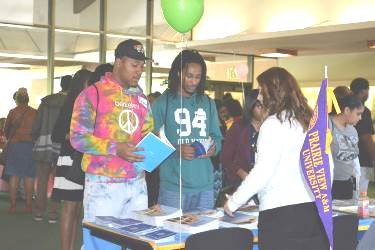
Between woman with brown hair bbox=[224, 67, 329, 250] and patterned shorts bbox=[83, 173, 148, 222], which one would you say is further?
patterned shorts bbox=[83, 173, 148, 222]

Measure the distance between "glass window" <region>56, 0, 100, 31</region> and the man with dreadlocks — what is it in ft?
23.7

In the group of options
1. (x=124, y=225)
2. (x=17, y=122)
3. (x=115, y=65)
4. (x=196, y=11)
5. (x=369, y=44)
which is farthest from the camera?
(x=369, y=44)

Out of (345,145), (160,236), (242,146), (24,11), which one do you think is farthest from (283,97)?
(24,11)

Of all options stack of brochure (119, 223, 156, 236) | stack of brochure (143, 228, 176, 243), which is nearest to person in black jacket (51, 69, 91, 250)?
stack of brochure (119, 223, 156, 236)

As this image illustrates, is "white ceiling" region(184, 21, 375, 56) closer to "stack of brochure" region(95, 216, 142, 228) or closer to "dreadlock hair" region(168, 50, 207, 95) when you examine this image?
"dreadlock hair" region(168, 50, 207, 95)

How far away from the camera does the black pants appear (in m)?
2.55

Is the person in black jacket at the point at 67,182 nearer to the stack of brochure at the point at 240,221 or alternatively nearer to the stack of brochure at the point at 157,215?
the stack of brochure at the point at 157,215

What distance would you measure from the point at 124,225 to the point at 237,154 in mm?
1557

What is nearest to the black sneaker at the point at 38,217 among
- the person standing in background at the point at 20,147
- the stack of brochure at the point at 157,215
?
the person standing in background at the point at 20,147

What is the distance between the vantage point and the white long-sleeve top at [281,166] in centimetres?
256

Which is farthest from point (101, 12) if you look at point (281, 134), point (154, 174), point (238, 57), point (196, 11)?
point (281, 134)

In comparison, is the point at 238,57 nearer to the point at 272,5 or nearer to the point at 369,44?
the point at 272,5

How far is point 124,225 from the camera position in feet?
9.46

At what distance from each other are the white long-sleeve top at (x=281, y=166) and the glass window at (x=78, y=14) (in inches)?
328
